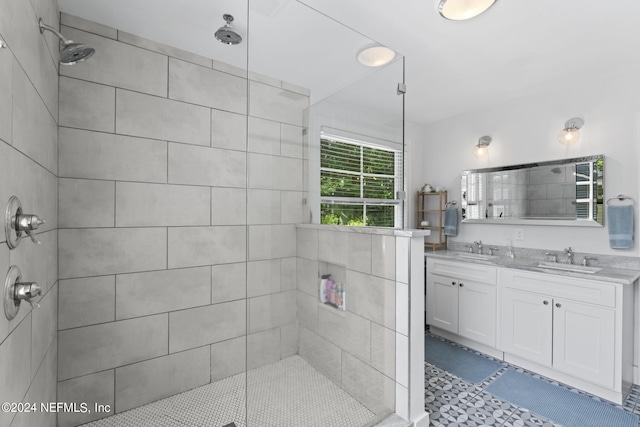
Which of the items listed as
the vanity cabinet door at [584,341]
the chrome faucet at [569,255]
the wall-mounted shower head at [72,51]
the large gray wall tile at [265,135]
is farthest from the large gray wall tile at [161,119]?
the chrome faucet at [569,255]

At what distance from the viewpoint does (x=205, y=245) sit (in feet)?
6.94

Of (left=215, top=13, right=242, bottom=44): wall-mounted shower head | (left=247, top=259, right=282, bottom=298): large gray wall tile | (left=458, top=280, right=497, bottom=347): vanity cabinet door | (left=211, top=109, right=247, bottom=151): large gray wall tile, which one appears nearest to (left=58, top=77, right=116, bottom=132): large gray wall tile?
(left=211, top=109, right=247, bottom=151): large gray wall tile

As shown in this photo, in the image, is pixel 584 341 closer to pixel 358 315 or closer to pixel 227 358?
pixel 358 315

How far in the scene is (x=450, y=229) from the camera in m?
3.32

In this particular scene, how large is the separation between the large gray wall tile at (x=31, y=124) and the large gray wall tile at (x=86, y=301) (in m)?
0.65

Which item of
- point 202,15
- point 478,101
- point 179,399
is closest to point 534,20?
point 478,101

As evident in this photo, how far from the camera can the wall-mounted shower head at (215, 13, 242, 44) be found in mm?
1675

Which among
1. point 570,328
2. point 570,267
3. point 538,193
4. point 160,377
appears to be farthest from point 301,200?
point 538,193

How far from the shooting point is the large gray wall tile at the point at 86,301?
66.5 inches

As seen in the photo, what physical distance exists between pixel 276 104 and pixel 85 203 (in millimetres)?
1244

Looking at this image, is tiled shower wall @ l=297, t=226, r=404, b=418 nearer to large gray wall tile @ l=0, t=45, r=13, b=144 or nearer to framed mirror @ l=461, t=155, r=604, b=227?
large gray wall tile @ l=0, t=45, r=13, b=144

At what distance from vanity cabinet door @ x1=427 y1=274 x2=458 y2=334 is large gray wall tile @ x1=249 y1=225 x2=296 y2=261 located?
1.89 m

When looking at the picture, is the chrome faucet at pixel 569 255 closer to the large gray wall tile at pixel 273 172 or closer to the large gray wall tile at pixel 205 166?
the large gray wall tile at pixel 273 172

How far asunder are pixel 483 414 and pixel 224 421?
156cm
